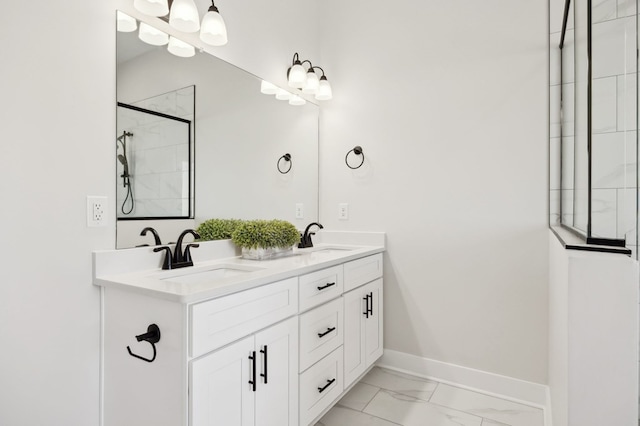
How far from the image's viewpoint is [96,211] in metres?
1.38

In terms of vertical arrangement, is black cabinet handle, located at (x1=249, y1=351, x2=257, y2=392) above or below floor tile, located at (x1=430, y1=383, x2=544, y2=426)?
above

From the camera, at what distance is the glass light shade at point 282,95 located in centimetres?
239

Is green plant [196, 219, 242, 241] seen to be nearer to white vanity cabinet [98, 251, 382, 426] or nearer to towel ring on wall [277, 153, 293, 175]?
white vanity cabinet [98, 251, 382, 426]

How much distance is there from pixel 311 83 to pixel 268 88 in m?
0.35

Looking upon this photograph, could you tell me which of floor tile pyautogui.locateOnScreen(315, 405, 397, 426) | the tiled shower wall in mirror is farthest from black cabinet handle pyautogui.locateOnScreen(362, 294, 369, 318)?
the tiled shower wall in mirror

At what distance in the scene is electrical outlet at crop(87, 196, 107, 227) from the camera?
1365 millimetres

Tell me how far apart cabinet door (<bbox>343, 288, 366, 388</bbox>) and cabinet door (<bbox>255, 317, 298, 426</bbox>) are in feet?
1.58

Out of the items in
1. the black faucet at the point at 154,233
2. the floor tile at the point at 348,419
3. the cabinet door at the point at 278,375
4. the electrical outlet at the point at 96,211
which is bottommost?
the floor tile at the point at 348,419

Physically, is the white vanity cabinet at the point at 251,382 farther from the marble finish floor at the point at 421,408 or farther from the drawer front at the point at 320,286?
the marble finish floor at the point at 421,408

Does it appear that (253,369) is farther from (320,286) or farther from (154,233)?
(154,233)

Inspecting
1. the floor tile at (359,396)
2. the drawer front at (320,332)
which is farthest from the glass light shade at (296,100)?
the floor tile at (359,396)

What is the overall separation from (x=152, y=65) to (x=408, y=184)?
1656 millimetres

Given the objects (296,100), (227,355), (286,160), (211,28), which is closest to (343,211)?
(286,160)

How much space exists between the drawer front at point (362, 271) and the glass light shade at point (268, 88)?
1.21 metres
